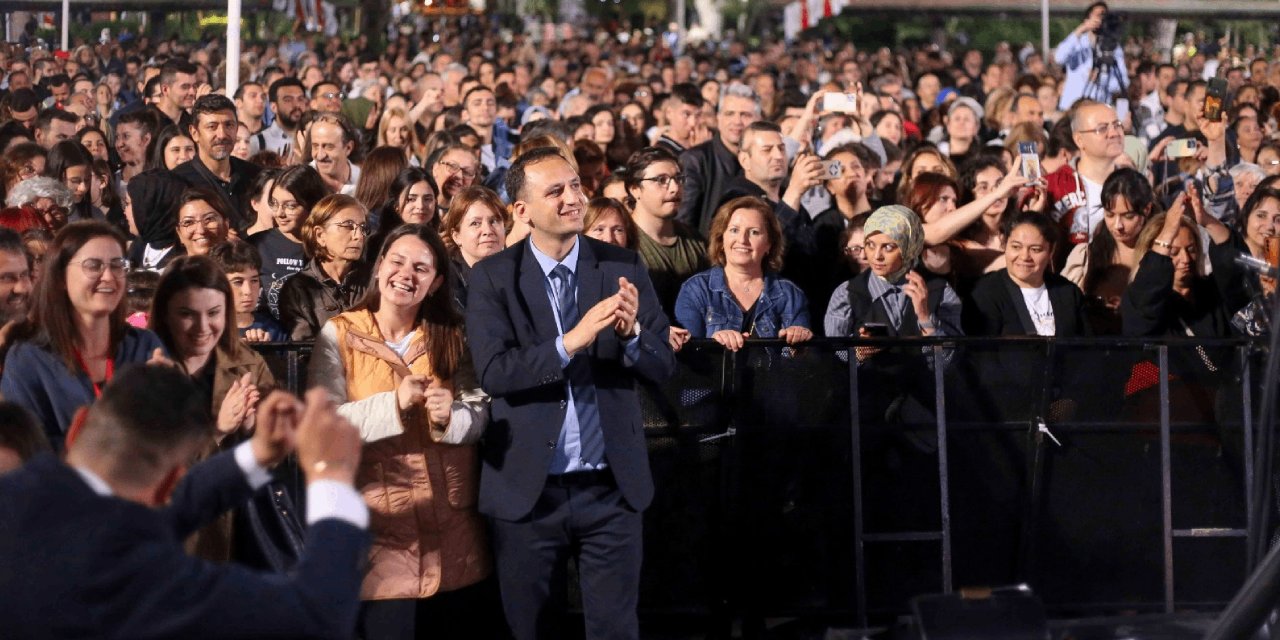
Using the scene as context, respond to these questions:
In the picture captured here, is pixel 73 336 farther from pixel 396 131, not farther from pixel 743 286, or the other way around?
pixel 396 131

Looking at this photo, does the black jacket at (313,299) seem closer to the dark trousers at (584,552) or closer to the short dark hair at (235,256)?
the short dark hair at (235,256)

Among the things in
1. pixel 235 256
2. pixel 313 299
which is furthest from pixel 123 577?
pixel 313 299

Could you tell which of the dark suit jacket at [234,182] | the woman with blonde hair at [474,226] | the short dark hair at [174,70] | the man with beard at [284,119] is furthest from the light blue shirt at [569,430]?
the short dark hair at [174,70]

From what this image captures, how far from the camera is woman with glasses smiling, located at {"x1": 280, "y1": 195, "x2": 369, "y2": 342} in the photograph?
7227 millimetres

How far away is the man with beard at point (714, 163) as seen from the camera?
973 cm

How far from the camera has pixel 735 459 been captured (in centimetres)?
691

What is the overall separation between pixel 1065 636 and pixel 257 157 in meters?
8.01

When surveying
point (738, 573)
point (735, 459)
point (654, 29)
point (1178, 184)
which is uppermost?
point (654, 29)

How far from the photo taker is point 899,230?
765 cm

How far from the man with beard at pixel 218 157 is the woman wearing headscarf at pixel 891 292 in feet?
11.1

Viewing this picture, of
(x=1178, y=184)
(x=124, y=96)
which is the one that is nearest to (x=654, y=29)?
(x=124, y=96)

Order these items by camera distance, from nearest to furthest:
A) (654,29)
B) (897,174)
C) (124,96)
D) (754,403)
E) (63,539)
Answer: (63,539)
(754,403)
(897,174)
(124,96)
(654,29)

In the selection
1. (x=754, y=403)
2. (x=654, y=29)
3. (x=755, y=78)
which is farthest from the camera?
(x=654, y=29)

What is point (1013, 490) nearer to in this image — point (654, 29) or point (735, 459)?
point (735, 459)
